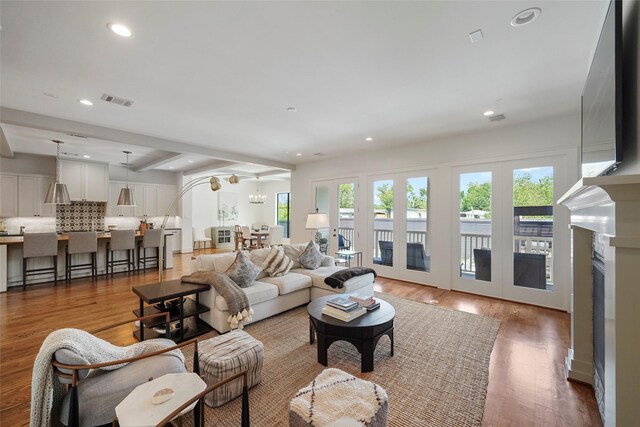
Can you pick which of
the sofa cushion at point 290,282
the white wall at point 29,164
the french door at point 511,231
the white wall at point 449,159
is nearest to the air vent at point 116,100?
the sofa cushion at point 290,282

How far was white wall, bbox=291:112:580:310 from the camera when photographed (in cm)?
371

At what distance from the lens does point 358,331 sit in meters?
2.27

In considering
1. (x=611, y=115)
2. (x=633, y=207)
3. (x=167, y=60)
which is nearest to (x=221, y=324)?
(x=167, y=60)

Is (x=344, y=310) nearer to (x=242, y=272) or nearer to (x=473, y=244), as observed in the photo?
(x=242, y=272)

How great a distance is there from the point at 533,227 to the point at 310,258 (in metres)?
3.42

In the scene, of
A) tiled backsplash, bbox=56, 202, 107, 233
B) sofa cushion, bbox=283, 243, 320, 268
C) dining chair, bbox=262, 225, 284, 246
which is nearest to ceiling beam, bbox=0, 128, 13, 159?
tiled backsplash, bbox=56, 202, 107, 233

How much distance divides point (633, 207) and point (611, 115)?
0.66 m

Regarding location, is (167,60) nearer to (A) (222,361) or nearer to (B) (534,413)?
(A) (222,361)

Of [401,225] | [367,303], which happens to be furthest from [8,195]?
[401,225]

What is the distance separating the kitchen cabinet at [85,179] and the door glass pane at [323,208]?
563 cm

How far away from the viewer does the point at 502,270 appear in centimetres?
423

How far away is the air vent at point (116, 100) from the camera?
3.12 meters

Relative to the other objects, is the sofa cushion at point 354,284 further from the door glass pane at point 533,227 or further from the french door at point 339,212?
the door glass pane at point 533,227

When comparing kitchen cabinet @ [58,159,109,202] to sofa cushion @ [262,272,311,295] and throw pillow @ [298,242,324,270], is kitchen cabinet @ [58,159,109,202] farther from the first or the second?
throw pillow @ [298,242,324,270]
